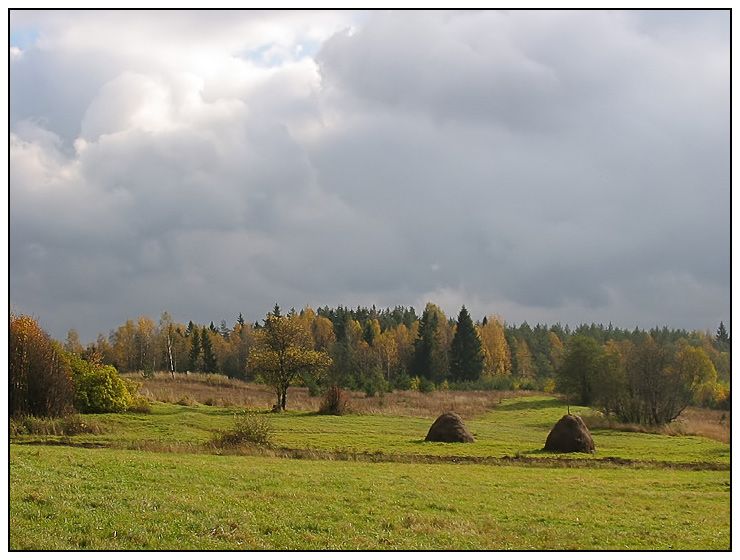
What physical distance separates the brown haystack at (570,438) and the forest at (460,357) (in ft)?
82.0

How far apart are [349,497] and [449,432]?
61.7 ft

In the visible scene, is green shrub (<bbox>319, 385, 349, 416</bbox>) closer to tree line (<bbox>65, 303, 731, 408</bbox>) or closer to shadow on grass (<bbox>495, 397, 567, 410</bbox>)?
shadow on grass (<bbox>495, 397, 567, 410</bbox>)

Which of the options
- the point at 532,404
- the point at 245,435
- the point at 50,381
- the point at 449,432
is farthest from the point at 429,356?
the point at 245,435

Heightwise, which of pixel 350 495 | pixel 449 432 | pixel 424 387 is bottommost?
pixel 424 387

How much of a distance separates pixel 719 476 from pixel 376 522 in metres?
18.0

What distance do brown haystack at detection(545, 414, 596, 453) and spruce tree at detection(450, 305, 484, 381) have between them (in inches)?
3017

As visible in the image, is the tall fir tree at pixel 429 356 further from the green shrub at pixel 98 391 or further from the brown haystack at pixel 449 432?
the brown haystack at pixel 449 432

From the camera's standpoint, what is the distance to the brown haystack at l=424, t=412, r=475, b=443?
3653cm

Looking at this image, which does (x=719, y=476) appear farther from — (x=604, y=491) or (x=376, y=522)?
(x=376, y=522)

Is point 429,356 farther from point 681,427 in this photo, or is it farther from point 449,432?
point 449,432

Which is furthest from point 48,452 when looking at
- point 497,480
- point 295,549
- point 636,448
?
point 636,448

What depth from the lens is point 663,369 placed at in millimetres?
57656

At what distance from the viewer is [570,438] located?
3441cm

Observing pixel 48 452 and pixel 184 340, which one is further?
pixel 184 340
